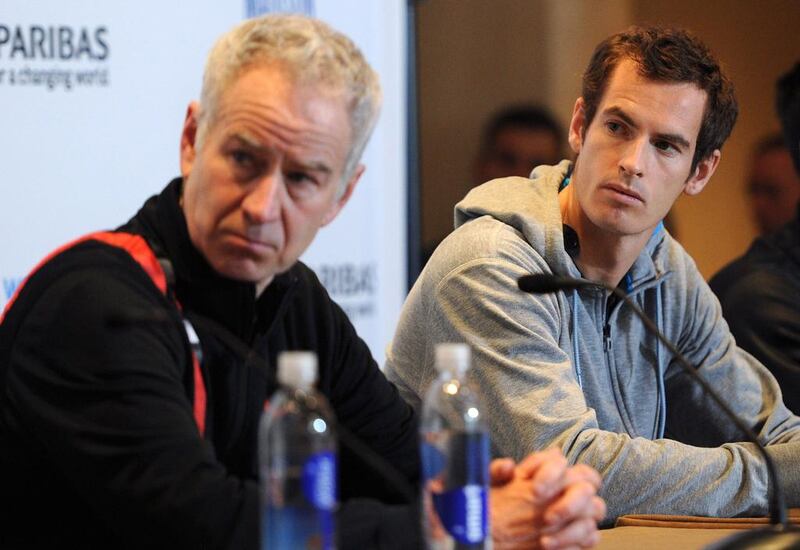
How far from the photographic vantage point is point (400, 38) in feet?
13.3

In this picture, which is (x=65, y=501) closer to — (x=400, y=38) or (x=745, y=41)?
(x=400, y=38)

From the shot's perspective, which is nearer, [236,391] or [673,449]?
[236,391]

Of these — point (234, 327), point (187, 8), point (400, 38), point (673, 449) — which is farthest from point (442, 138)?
point (234, 327)

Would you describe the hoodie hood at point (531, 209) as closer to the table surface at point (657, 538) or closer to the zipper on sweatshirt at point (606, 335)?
the zipper on sweatshirt at point (606, 335)

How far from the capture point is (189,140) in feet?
5.71

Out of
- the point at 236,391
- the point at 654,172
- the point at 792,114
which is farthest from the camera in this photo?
the point at 792,114

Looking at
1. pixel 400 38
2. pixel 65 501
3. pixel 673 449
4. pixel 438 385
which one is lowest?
pixel 673 449

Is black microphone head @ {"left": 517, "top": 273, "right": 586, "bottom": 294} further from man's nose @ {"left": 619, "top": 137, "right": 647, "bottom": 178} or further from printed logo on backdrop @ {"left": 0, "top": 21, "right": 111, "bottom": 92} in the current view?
printed logo on backdrop @ {"left": 0, "top": 21, "right": 111, "bottom": 92}

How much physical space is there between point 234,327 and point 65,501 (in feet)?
1.07

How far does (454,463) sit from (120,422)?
0.40 meters

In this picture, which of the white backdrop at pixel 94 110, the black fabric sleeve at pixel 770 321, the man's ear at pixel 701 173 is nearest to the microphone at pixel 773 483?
the man's ear at pixel 701 173

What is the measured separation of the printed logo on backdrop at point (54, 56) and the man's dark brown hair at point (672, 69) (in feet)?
4.25

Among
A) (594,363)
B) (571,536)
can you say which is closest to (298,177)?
(571,536)

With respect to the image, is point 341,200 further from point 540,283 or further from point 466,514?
point 466,514
